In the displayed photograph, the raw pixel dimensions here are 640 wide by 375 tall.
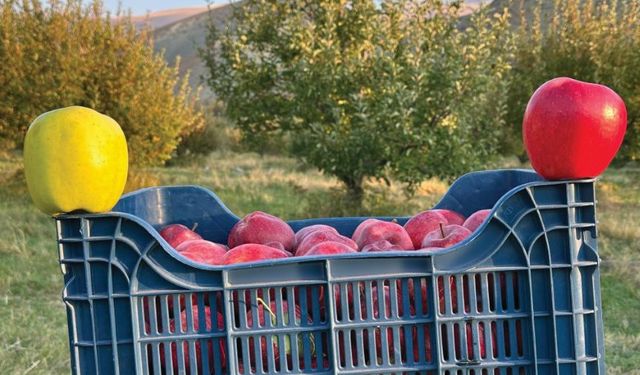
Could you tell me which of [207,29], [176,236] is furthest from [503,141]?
[176,236]

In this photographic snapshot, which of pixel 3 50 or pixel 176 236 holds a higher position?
pixel 3 50

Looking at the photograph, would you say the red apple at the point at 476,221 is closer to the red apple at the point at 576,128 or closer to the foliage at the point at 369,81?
the red apple at the point at 576,128

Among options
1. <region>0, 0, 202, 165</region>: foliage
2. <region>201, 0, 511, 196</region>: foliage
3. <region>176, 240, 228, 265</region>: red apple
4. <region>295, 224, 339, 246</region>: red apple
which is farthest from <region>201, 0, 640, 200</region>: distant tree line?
<region>176, 240, 228, 265</region>: red apple

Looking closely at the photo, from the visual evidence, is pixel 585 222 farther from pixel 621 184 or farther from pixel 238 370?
pixel 621 184

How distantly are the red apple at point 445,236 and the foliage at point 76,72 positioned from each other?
10.8 meters

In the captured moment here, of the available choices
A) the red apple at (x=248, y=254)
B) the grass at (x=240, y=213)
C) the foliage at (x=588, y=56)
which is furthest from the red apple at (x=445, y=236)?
the foliage at (x=588, y=56)

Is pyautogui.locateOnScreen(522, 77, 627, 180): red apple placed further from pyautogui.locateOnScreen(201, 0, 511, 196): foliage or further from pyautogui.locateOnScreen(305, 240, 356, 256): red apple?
pyautogui.locateOnScreen(201, 0, 511, 196): foliage

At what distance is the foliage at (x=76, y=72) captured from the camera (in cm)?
1228

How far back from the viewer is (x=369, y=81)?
9312mm

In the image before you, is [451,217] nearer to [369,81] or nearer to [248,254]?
[248,254]

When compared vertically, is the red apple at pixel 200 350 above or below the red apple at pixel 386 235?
below

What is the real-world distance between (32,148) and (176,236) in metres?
0.57

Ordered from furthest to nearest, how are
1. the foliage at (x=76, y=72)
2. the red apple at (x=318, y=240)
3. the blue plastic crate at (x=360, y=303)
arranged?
the foliage at (x=76, y=72) → the red apple at (x=318, y=240) → the blue plastic crate at (x=360, y=303)

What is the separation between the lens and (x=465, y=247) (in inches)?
65.9
